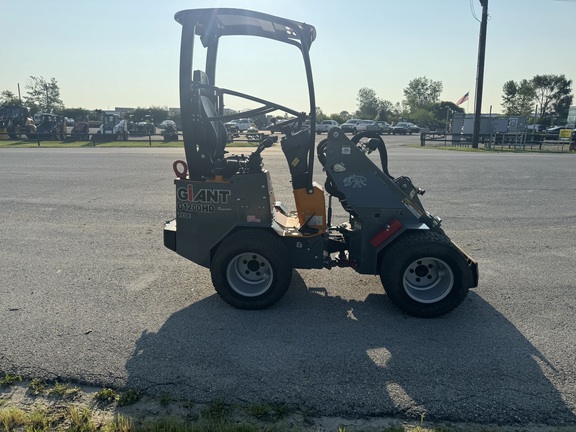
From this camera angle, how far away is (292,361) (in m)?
3.61

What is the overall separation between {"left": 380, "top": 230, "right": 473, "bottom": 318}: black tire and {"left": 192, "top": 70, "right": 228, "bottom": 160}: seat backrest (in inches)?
82.4

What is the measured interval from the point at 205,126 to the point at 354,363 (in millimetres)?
2682

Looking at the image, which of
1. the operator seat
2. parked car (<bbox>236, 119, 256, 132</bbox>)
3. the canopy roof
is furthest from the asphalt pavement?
the canopy roof

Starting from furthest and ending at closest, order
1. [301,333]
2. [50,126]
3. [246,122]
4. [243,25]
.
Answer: [50,126]
[246,122]
[243,25]
[301,333]

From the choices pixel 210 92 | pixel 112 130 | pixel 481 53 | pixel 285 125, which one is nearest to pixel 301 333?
pixel 285 125

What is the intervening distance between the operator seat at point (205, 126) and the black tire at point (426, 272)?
6.79 ft

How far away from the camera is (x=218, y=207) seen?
15.0ft

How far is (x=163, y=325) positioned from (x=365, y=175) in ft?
8.14

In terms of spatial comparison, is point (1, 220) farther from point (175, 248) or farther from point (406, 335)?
point (406, 335)

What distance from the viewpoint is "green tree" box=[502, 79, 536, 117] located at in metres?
73.4

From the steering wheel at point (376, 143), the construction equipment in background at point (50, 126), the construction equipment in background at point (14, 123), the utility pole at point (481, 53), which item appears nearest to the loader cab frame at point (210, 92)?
the steering wheel at point (376, 143)

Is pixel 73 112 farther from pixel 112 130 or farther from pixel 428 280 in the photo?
pixel 428 280

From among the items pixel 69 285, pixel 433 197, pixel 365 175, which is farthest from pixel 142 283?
pixel 433 197

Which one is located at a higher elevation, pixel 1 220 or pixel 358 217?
pixel 358 217
